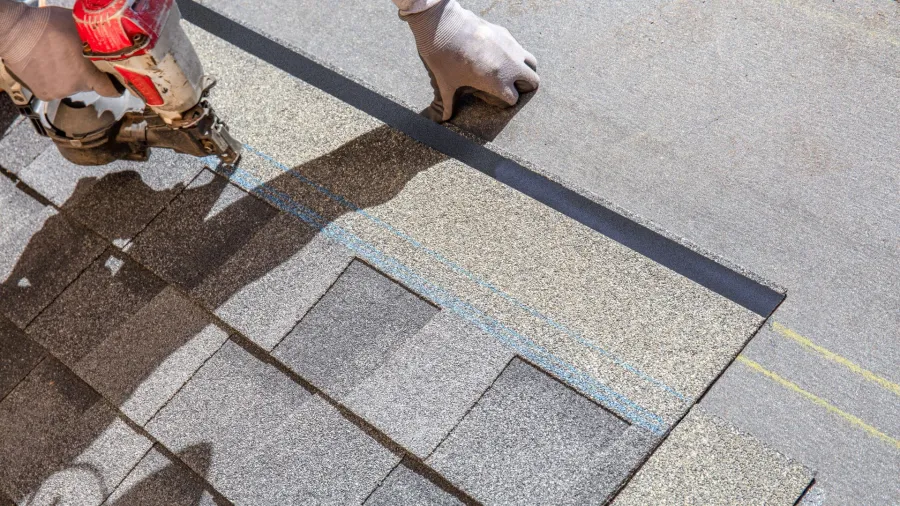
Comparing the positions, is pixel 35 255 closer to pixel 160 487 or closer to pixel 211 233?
pixel 211 233

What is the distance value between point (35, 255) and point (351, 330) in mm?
1492

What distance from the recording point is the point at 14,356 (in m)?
3.46

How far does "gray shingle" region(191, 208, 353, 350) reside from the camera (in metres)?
3.23

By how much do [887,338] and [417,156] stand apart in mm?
1837

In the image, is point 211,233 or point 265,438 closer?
point 265,438

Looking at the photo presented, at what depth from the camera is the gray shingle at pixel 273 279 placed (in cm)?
323

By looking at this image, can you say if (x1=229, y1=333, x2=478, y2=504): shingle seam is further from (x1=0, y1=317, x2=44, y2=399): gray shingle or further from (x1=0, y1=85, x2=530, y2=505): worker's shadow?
(x1=0, y1=317, x2=44, y2=399): gray shingle

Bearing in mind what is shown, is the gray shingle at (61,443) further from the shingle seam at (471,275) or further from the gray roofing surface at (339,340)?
the shingle seam at (471,275)

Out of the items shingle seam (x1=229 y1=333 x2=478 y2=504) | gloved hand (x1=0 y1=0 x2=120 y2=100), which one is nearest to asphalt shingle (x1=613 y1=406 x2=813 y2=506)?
shingle seam (x1=229 y1=333 x2=478 y2=504)

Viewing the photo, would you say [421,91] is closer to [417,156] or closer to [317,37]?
[417,156]

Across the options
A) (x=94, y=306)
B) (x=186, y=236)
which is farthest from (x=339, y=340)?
(x=94, y=306)

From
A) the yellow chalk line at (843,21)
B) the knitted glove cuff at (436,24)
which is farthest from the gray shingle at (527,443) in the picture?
the yellow chalk line at (843,21)

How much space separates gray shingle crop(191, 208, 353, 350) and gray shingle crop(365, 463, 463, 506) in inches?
26.8

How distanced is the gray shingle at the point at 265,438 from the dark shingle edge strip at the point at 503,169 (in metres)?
1.13
